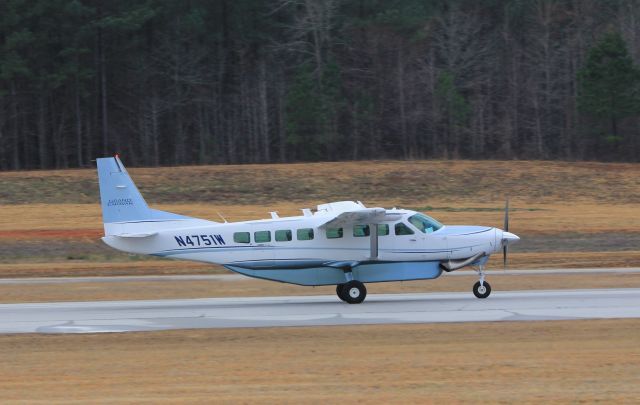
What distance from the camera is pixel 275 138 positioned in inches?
2746

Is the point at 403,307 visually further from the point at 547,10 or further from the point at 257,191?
the point at 547,10

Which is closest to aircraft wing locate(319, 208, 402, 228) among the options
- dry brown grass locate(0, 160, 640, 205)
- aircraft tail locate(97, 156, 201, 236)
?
aircraft tail locate(97, 156, 201, 236)

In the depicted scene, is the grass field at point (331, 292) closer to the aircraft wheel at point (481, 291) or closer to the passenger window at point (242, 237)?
the passenger window at point (242, 237)

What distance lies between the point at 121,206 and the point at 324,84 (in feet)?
138

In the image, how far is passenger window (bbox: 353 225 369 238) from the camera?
23031 mm

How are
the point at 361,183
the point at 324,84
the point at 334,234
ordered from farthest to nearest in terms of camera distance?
1. the point at 324,84
2. the point at 361,183
3. the point at 334,234

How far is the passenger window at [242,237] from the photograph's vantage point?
904 inches

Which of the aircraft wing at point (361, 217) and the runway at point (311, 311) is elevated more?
the aircraft wing at point (361, 217)

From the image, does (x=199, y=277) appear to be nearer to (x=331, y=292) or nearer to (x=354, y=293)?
(x=331, y=292)

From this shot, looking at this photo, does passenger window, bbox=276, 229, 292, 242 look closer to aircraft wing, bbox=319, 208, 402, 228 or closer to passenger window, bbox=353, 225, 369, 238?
aircraft wing, bbox=319, 208, 402, 228

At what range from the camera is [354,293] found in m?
22.7

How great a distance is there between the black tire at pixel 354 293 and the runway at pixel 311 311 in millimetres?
260

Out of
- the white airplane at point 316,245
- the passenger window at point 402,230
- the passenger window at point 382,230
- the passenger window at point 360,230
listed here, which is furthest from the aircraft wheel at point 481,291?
the passenger window at point 360,230

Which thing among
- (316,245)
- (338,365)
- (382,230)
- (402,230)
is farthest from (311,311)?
(338,365)
